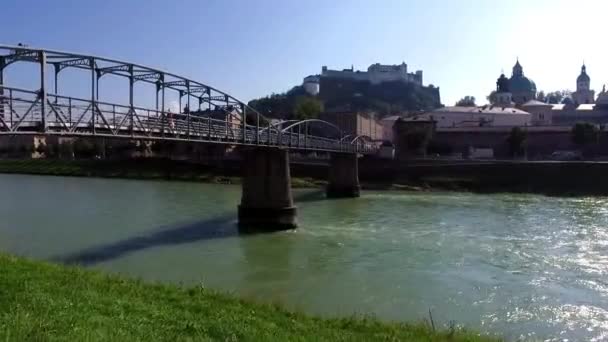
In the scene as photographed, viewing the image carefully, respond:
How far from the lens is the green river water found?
13.3m

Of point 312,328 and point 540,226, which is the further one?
point 540,226

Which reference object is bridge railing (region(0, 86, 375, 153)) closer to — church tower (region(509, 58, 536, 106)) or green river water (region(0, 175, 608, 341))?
green river water (region(0, 175, 608, 341))

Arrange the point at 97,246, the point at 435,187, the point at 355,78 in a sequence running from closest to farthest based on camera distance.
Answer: the point at 97,246
the point at 435,187
the point at 355,78

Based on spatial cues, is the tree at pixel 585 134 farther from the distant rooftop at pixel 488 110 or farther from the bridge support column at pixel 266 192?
the bridge support column at pixel 266 192

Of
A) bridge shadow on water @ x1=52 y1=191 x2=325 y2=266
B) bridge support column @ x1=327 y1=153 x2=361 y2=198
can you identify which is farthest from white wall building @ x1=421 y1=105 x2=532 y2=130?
bridge shadow on water @ x1=52 y1=191 x2=325 y2=266

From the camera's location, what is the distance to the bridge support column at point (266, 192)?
28.9 meters

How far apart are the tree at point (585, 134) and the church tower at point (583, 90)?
59.4m

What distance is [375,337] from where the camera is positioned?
856 centimetres

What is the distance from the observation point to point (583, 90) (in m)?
136

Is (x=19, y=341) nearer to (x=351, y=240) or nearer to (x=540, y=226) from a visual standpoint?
(x=351, y=240)

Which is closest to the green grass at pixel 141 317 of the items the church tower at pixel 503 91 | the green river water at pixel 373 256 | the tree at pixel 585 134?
the green river water at pixel 373 256

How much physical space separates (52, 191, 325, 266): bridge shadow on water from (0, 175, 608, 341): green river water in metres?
0.05

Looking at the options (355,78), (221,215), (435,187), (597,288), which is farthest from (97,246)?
(355,78)

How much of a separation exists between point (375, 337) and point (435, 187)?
52.0m
